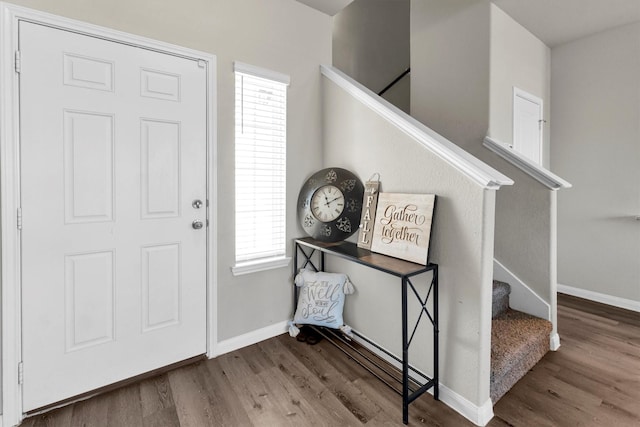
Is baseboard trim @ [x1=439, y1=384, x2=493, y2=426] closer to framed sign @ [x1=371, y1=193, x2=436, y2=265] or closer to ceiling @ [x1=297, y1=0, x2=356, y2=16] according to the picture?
framed sign @ [x1=371, y1=193, x2=436, y2=265]

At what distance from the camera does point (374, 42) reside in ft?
13.3

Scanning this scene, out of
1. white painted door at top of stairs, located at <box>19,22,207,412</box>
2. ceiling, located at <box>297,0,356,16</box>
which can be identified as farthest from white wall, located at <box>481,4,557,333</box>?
Result: white painted door at top of stairs, located at <box>19,22,207,412</box>

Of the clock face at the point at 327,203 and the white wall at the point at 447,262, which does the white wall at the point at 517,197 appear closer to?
the white wall at the point at 447,262

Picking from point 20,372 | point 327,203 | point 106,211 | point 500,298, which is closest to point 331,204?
point 327,203

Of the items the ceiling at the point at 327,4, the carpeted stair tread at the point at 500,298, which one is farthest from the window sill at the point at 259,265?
the ceiling at the point at 327,4

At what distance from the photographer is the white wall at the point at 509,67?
2.68 meters

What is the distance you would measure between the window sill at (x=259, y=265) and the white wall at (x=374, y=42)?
105 inches

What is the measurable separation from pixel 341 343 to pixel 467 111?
2.30 m

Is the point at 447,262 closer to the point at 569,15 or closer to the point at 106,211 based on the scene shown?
the point at 106,211

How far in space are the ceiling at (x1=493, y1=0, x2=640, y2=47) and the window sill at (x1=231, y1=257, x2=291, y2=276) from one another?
9.26 ft

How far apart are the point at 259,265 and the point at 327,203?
27.5 inches

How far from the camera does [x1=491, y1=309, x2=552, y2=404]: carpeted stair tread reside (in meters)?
1.79

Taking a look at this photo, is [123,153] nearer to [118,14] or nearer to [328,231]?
[118,14]

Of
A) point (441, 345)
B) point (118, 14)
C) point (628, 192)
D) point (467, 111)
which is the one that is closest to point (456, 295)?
point (441, 345)
